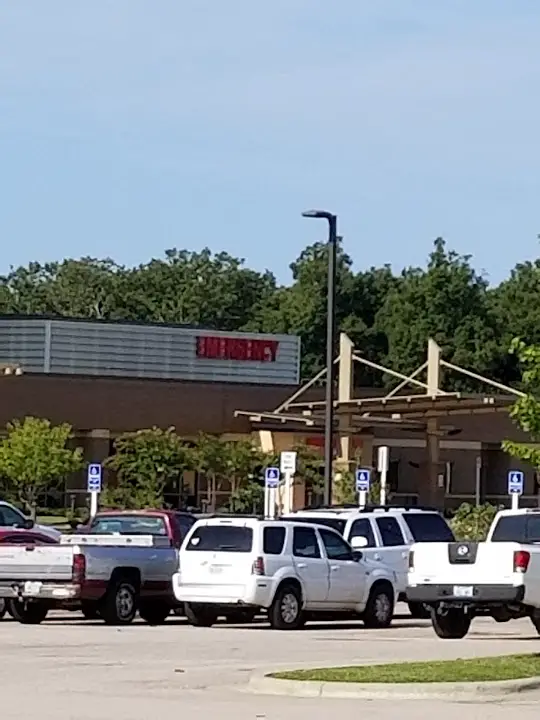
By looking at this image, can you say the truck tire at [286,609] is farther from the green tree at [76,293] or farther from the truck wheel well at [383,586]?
the green tree at [76,293]

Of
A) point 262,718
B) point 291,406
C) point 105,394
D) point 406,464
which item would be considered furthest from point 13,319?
point 262,718

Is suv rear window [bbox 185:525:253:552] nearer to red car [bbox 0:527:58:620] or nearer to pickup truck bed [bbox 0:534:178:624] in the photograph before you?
pickup truck bed [bbox 0:534:178:624]

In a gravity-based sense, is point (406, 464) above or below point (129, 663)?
above

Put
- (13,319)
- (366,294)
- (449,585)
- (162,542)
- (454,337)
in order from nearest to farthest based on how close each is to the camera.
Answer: (449,585), (162,542), (13,319), (454,337), (366,294)

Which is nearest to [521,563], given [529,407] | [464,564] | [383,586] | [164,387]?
[464,564]

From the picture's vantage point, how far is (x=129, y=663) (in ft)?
65.9

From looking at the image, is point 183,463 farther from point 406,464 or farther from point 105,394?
point 406,464

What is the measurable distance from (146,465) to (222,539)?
35.7m

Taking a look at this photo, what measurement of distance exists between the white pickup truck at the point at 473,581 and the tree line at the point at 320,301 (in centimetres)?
6528

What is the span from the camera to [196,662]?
66.8 ft

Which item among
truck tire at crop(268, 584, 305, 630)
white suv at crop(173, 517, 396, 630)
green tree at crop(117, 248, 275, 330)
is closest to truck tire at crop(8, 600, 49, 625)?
white suv at crop(173, 517, 396, 630)

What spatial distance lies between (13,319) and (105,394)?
567 cm

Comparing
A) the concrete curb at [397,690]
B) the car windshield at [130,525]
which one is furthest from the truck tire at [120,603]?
the concrete curb at [397,690]

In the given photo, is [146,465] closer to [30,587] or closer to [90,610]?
[90,610]
